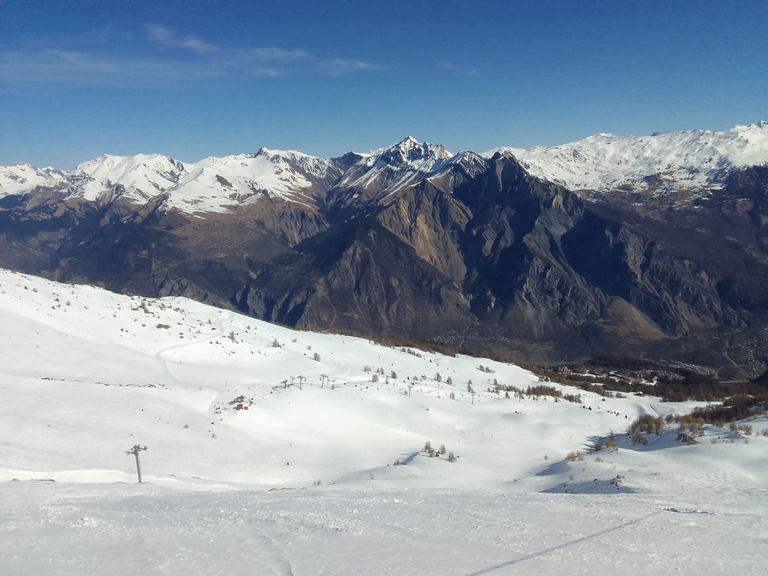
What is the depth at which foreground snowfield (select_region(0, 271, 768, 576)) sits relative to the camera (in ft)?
27.8

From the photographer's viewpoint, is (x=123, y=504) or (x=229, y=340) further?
(x=229, y=340)

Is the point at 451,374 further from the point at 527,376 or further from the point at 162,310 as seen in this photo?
the point at 162,310

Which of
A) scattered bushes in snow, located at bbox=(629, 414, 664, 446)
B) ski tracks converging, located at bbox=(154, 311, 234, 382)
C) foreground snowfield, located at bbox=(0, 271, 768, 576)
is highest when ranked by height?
ski tracks converging, located at bbox=(154, 311, 234, 382)

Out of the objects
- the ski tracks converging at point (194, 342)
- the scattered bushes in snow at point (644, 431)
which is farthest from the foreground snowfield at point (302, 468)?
the scattered bushes in snow at point (644, 431)

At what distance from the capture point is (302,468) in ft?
71.3

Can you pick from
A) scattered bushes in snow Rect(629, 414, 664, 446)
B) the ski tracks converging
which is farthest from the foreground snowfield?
scattered bushes in snow Rect(629, 414, 664, 446)

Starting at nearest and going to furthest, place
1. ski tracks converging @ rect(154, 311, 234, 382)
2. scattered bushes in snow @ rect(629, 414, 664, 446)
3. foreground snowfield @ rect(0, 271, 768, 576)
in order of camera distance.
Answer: foreground snowfield @ rect(0, 271, 768, 576) → scattered bushes in snow @ rect(629, 414, 664, 446) → ski tracks converging @ rect(154, 311, 234, 382)

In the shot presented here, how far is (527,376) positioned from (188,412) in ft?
148

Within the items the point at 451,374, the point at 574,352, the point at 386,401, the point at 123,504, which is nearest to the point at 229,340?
the point at 386,401

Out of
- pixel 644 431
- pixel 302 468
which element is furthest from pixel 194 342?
pixel 644 431

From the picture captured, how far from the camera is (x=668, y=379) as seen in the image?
99.3m

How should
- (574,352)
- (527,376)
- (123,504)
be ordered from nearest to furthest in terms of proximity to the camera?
1. (123,504)
2. (527,376)
3. (574,352)

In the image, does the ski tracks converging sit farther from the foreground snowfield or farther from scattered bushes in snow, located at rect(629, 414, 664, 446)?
scattered bushes in snow, located at rect(629, 414, 664, 446)

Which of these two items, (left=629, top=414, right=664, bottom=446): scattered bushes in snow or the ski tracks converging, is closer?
(left=629, top=414, right=664, bottom=446): scattered bushes in snow
